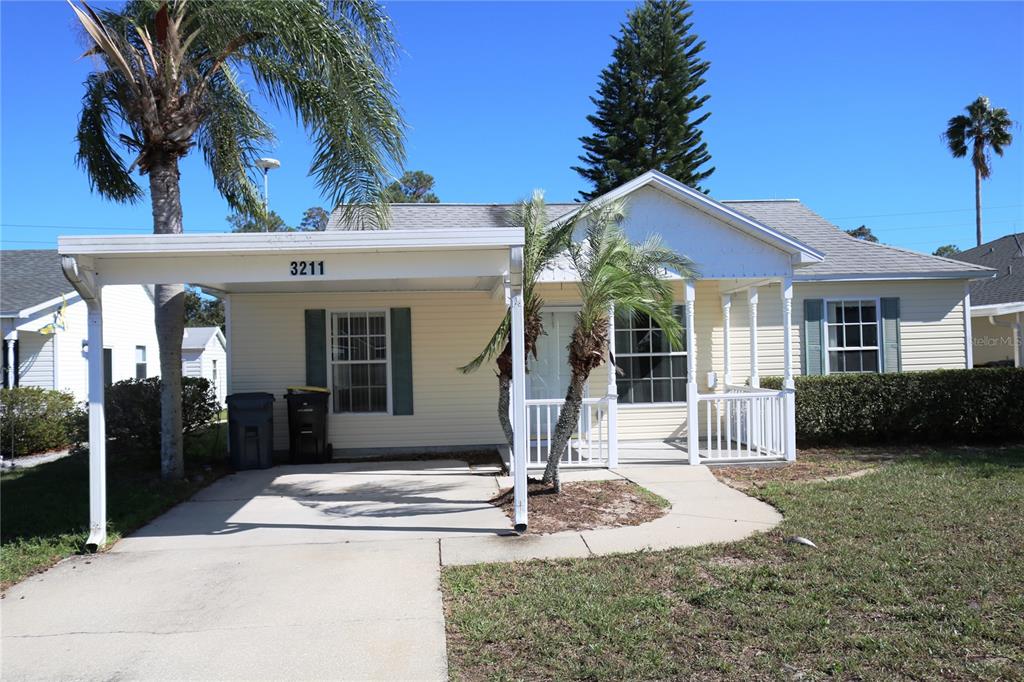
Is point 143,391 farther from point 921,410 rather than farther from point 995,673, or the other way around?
point 921,410

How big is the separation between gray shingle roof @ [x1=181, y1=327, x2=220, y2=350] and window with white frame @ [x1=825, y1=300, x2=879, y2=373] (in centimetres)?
2898

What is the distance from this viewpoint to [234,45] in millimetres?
9000

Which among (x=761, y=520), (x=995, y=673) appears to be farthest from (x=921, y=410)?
(x=995, y=673)

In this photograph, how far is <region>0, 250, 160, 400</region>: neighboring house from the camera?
50.6ft

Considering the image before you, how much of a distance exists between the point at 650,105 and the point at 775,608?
29268 millimetres

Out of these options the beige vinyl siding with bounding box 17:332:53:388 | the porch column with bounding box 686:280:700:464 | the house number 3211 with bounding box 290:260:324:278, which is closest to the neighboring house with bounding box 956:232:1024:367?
the porch column with bounding box 686:280:700:464

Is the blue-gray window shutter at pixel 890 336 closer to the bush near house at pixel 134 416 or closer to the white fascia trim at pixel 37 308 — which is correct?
the bush near house at pixel 134 416

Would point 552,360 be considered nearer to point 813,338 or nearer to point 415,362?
point 415,362

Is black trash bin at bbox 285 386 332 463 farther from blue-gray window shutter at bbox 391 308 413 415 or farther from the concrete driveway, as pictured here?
the concrete driveway

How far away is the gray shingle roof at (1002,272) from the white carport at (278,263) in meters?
17.6

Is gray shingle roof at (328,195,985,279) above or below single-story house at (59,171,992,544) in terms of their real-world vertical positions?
above

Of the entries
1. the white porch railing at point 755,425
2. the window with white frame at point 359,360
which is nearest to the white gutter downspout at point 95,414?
the window with white frame at point 359,360

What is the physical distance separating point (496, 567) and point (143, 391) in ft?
23.5

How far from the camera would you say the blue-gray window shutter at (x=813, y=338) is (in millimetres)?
12953
